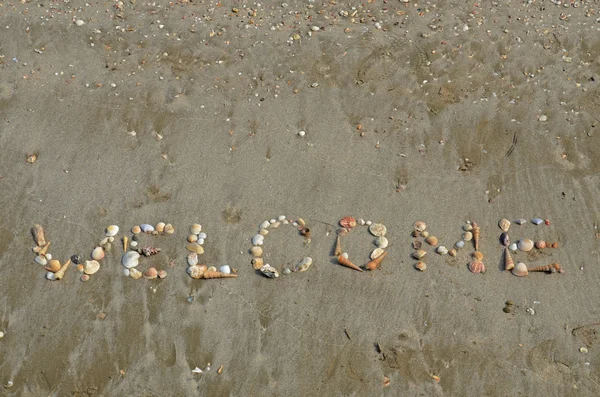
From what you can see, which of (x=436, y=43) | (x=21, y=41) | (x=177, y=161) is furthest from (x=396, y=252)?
(x=21, y=41)

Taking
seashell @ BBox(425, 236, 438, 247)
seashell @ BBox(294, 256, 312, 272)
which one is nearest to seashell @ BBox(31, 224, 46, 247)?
seashell @ BBox(294, 256, 312, 272)

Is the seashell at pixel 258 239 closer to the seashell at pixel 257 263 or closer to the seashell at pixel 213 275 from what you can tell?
the seashell at pixel 257 263

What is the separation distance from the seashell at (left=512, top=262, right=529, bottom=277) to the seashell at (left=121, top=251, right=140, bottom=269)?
3820mm

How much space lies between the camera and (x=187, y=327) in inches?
185

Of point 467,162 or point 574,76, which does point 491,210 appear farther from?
point 574,76

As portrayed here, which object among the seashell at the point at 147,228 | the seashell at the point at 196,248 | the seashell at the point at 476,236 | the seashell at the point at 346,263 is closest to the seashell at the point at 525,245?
the seashell at the point at 476,236

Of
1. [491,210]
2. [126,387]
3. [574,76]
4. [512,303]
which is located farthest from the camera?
[574,76]

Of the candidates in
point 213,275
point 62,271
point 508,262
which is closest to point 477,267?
point 508,262

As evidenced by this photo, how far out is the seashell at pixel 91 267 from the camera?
16.1 feet

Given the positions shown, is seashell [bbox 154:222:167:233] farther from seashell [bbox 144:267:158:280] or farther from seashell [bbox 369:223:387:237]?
seashell [bbox 369:223:387:237]

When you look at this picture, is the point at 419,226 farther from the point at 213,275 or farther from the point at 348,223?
the point at 213,275

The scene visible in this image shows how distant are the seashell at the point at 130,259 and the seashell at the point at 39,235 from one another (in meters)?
0.86

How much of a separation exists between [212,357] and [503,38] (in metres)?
5.47

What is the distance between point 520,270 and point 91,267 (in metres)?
4.31
